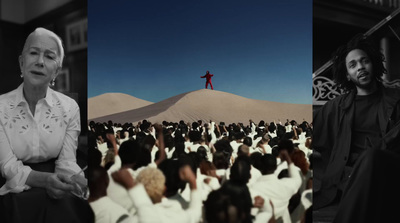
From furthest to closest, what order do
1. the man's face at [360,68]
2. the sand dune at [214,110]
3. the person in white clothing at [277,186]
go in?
the sand dune at [214,110], the person in white clothing at [277,186], the man's face at [360,68]

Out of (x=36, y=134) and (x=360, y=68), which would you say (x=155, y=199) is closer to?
(x=36, y=134)

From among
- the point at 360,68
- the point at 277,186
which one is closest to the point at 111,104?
the point at 277,186

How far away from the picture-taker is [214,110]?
3.23 meters

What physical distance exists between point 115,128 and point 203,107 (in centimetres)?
93

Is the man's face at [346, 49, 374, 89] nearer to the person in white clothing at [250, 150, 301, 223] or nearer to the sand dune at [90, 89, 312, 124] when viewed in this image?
the sand dune at [90, 89, 312, 124]

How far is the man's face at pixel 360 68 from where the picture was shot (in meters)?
2.73

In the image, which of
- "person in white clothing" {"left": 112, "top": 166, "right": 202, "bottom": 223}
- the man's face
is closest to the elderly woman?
"person in white clothing" {"left": 112, "top": 166, "right": 202, "bottom": 223}

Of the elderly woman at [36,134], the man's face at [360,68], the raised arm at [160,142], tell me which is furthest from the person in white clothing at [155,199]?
the man's face at [360,68]

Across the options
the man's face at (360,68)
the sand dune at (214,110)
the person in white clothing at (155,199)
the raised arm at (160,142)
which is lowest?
the person in white clothing at (155,199)

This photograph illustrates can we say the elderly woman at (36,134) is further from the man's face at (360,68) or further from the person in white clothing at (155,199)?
the man's face at (360,68)

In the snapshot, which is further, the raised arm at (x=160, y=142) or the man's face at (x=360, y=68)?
the raised arm at (x=160, y=142)

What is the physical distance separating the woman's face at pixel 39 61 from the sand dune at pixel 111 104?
48 cm

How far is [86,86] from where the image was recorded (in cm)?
283

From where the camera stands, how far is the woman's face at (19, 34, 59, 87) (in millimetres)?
2596
